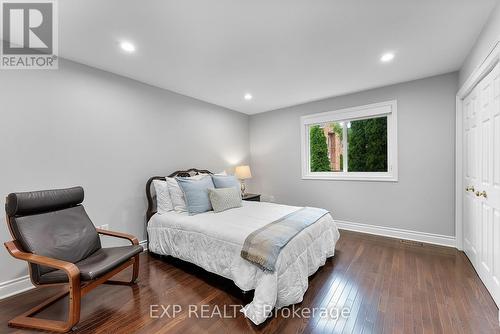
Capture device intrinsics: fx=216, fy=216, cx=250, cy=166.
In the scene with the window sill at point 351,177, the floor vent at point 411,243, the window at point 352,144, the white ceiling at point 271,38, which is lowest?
the floor vent at point 411,243

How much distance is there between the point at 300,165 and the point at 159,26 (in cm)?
331

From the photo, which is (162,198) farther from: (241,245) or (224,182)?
(241,245)

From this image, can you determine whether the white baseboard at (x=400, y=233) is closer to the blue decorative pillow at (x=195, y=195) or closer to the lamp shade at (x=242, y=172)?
the lamp shade at (x=242, y=172)

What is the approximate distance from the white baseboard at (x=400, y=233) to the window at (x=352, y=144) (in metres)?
0.81

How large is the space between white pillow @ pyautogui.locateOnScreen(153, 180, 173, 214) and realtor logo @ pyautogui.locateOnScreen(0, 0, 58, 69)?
179 centimetres

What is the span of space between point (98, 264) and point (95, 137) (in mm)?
1601

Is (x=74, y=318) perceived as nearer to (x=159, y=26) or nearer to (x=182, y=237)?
(x=182, y=237)

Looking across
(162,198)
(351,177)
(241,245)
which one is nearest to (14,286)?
(162,198)

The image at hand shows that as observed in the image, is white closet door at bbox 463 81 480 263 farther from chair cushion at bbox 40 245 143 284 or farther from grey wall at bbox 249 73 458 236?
chair cushion at bbox 40 245 143 284

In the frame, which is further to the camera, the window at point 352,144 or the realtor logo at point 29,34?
the window at point 352,144

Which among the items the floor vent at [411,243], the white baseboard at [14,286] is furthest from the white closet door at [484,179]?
the white baseboard at [14,286]

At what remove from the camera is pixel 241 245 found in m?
1.99

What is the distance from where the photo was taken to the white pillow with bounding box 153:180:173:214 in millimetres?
3010

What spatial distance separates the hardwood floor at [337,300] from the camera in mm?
1639
